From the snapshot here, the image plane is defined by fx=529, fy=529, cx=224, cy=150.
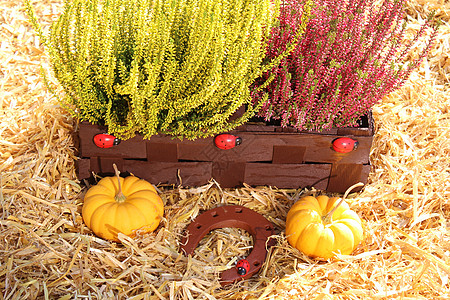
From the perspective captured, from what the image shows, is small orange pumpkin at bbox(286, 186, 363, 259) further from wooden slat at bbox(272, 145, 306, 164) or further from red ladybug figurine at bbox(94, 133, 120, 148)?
red ladybug figurine at bbox(94, 133, 120, 148)

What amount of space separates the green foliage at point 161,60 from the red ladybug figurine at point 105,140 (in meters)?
0.05

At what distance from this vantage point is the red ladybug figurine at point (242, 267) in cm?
210

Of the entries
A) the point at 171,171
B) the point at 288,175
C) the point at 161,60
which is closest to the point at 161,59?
the point at 161,60

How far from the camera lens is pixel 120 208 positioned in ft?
7.10

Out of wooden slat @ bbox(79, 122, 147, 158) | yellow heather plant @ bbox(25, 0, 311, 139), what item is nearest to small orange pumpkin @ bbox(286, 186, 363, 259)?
yellow heather plant @ bbox(25, 0, 311, 139)

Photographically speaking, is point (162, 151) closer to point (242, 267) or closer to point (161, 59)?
point (161, 59)

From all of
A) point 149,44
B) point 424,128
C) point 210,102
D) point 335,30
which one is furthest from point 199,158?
point 424,128

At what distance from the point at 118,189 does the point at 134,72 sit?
2.06 feet

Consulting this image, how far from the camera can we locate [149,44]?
1.95m

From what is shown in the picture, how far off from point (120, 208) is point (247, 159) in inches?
23.6

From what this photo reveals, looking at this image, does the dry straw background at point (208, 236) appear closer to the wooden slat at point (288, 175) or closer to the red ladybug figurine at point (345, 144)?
the wooden slat at point (288, 175)

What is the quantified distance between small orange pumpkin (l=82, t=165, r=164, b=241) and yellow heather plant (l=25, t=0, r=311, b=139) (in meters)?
0.23

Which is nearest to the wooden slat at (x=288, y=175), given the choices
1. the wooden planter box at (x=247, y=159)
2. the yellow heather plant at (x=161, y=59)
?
the wooden planter box at (x=247, y=159)

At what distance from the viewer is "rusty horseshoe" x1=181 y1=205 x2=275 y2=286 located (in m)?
2.19
